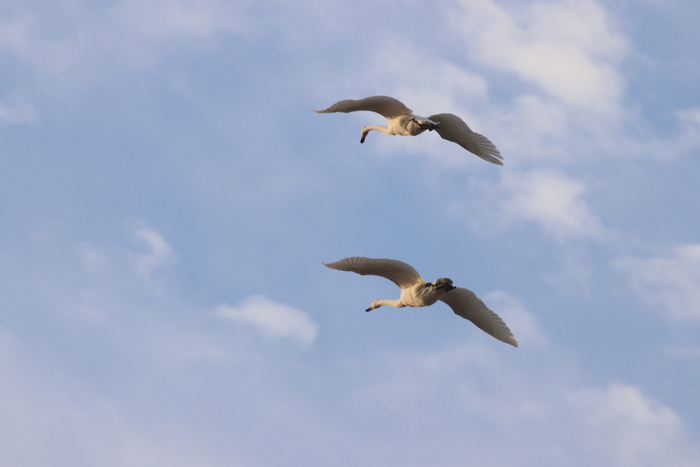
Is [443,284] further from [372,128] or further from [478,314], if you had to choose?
[372,128]

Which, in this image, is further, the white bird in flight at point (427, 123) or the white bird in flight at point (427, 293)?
the white bird in flight at point (427, 123)

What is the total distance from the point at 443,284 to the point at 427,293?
811 millimetres

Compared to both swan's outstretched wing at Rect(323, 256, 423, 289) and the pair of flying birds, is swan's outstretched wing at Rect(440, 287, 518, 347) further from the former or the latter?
swan's outstretched wing at Rect(323, 256, 423, 289)

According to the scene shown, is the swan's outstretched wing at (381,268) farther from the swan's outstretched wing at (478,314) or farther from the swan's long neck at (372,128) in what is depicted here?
the swan's long neck at (372,128)

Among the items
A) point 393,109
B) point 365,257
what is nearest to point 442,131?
point 393,109

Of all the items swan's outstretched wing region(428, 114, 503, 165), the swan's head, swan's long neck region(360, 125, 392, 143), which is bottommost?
the swan's head

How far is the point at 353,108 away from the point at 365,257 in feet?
17.9

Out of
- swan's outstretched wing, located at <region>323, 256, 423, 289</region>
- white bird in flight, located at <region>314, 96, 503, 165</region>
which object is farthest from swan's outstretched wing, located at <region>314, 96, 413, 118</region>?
swan's outstretched wing, located at <region>323, 256, 423, 289</region>

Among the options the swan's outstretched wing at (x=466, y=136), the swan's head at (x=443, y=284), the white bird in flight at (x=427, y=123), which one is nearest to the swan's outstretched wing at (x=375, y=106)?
the white bird in flight at (x=427, y=123)

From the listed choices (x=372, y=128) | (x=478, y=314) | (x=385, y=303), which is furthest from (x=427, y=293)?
(x=372, y=128)

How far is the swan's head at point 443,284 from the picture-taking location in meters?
30.8

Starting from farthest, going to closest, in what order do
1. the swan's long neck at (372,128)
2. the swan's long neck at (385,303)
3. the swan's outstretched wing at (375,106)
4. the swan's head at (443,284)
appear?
the swan's long neck at (372,128) → the swan's long neck at (385,303) → the swan's outstretched wing at (375,106) → the swan's head at (443,284)

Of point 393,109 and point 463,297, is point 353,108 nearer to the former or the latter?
point 393,109

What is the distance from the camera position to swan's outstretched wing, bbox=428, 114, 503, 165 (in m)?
33.0
